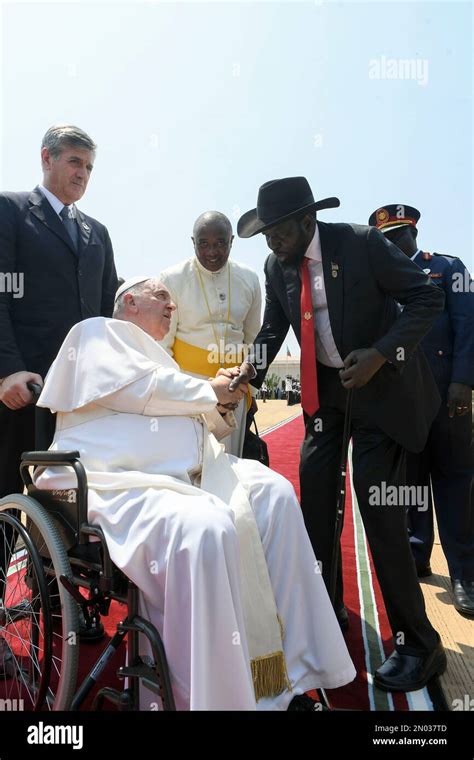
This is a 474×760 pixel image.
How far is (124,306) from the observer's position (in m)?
2.64

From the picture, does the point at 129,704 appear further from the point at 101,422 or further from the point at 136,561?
the point at 101,422

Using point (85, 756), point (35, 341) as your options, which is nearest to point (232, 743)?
point (85, 756)

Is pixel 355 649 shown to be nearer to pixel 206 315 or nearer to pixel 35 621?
pixel 35 621

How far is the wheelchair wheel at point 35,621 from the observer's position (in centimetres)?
194

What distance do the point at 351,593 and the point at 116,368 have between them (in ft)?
6.76

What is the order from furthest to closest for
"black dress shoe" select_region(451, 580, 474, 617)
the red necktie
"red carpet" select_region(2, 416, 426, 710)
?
"black dress shoe" select_region(451, 580, 474, 617)
the red necktie
"red carpet" select_region(2, 416, 426, 710)

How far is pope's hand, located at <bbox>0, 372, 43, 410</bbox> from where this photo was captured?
246 cm

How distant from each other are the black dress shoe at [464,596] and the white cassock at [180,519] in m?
1.28

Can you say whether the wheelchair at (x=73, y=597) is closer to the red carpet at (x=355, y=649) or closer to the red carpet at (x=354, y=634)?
the red carpet at (x=355, y=649)

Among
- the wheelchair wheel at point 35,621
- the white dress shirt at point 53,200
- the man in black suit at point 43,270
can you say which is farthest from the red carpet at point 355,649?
the white dress shirt at point 53,200

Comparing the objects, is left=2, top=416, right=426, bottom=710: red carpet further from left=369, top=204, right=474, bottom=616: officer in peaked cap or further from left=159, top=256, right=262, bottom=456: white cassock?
left=159, top=256, right=262, bottom=456: white cassock

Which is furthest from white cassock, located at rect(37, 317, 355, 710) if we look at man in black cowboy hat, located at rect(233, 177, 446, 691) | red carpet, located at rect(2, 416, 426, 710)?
man in black cowboy hat, located at rect(233, 177, 446, 691)

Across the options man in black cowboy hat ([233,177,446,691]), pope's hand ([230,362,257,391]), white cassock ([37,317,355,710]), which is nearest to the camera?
white cassock ([37,317,355,710])

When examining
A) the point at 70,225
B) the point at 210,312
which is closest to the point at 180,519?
the point at 70,225
